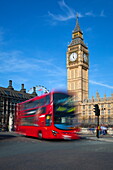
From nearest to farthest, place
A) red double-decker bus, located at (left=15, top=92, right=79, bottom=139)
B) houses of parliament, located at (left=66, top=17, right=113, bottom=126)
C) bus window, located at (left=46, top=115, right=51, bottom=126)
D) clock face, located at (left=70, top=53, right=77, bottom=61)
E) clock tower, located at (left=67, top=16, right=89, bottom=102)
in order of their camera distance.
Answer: red double-decker bus, located at (left=15, top=92, right=79, bottom=139), bus window, located at (left=46, top=115, right=51, bottom=126), houses of parliament, located at (left=66, top=17, right=113, bottom=126), clock tower, located at (left=67, top=16, right=89, bottom=102), clock face, located at (left=70, top=53, right=77, bottom=61)

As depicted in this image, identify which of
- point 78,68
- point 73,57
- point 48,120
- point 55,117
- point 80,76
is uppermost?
point 73,57

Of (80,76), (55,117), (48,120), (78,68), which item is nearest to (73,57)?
(78,68)

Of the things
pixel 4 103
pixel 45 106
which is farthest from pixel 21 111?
pixel 4 103

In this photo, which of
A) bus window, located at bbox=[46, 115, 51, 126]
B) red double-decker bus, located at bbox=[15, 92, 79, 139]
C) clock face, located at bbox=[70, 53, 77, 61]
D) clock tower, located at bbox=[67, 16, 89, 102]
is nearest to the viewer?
red double-decker bus, located at bbox=[15, 92, 79, 139]

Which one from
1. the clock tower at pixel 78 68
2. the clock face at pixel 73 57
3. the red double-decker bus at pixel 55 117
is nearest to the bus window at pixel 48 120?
the red double-decker bus at pixel 55 117

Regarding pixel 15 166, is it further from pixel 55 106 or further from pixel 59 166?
pixel 55 106

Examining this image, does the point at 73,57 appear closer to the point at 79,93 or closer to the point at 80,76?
the point at 80,76

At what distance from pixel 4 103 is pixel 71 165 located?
84.2 m

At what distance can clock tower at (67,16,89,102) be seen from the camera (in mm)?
102312

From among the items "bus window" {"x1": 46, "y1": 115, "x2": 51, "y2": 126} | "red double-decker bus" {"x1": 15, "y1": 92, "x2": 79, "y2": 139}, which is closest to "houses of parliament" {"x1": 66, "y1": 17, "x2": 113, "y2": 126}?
"red double-decker bus" {"x1": 15, "y1": 92, "x2": 79, "y2": 139}

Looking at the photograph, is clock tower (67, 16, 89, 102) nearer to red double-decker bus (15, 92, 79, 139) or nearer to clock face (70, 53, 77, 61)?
clock face (70, 53, 77, 61)

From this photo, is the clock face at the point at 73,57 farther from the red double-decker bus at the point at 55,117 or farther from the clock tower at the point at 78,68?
the red double-decker bus at the point at 55,117

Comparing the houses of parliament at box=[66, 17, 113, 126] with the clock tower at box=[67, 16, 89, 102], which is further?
the clock tower at box=[67, 16, 89, 102]

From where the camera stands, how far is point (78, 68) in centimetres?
10288
